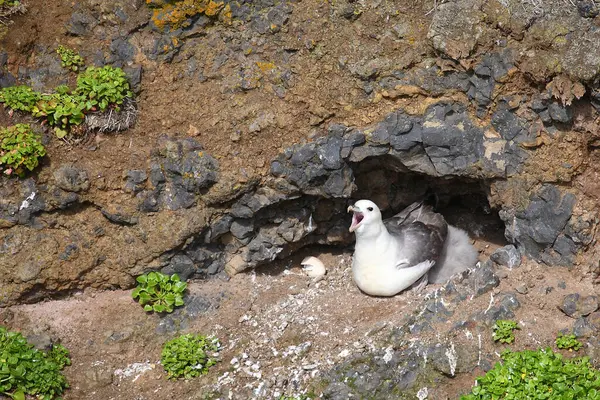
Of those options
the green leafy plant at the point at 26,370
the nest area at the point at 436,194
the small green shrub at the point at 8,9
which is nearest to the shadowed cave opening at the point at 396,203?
the nest area at the point at 436,194

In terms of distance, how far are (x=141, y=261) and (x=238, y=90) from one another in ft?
6.58

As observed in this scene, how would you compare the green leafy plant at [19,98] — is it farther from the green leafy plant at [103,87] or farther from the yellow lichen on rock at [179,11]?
the yellow lichen on rock at [179,11]

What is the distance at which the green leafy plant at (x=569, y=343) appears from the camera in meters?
6.54

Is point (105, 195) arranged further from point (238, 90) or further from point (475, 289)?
point (475, 289)

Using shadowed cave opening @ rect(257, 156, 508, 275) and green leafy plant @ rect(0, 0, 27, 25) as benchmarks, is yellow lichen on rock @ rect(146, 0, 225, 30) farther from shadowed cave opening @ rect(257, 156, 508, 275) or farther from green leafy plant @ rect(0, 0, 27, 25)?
shadowed cave opening @ rect(257, 156, 508, 275)

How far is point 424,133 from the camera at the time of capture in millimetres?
7355

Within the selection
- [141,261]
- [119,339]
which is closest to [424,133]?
[141,261]

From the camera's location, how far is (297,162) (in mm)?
7477

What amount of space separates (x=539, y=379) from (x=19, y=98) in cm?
548

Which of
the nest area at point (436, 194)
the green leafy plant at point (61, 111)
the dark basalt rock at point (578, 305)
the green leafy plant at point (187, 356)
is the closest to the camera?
the dark basalt rock at point (578, 305)

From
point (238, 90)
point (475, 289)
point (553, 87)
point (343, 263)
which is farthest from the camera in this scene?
point (343, 263)

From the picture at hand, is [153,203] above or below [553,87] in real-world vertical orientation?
below

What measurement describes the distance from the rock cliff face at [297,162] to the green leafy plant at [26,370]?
72 centimetres

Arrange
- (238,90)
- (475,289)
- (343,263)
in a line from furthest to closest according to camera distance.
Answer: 1. (343,263)
2. (238,90)
3. (475,289)
